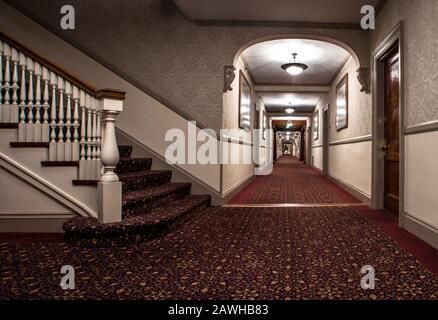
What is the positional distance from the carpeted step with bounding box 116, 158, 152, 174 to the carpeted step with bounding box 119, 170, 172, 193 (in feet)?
0.34

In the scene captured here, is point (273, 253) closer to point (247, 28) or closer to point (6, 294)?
point (6, 294)

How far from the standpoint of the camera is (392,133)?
3914mm

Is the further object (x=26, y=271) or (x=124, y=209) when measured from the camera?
(x=124, y=209)

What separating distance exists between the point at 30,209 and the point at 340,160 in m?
6.24

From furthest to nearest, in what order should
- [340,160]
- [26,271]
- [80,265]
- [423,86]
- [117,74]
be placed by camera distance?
[340,160] → [117,74] → [423,86] → [80,265] → [26,271]

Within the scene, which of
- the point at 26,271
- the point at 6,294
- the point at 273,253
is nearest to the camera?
the point at 6,294

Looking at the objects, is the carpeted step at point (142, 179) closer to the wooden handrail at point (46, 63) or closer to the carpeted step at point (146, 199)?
the carpeted step at point (146, 199)

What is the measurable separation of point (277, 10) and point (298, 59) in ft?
9.08

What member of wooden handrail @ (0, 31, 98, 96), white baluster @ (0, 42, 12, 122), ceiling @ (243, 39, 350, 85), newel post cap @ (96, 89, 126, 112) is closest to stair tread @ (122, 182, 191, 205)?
newel post cap @ (96, 89, 126, 112)

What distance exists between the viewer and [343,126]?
6.52 meters

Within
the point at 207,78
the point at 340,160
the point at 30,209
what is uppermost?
the point at 207,78

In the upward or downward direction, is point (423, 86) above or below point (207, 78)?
below

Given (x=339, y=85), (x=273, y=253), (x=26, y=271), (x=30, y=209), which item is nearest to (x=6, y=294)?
(x=26, y=271)

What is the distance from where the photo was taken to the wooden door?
373cm
